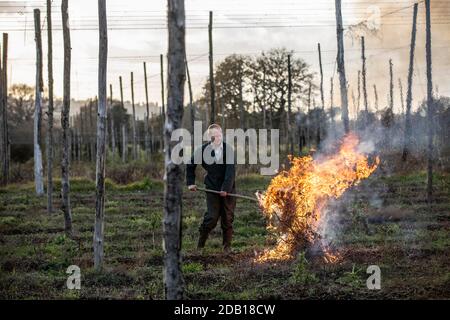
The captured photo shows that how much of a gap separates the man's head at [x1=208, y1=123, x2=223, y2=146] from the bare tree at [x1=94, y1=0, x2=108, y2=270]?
2.03 metres

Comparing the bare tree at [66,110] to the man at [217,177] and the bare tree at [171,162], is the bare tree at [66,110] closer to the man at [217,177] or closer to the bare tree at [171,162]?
the man at [217,177]

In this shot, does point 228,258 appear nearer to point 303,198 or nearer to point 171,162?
point 303,198

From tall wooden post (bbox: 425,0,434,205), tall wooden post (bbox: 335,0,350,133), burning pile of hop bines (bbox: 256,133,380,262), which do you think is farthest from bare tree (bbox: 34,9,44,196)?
burning pile of hop bines (bbox: 256,133,380,262)

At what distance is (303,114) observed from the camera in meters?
49.1

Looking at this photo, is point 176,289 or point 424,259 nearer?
point 176,289

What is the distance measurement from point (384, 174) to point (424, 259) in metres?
17.3

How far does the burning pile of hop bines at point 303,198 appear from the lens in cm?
930

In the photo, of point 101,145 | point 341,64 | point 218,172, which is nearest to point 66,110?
point 101,145

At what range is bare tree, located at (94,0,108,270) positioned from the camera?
9.25 m

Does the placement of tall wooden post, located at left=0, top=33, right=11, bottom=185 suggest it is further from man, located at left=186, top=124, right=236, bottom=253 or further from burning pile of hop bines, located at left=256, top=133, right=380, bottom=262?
burning pile of hop bines, located at left=256, top=133, right=380, bottom=262
